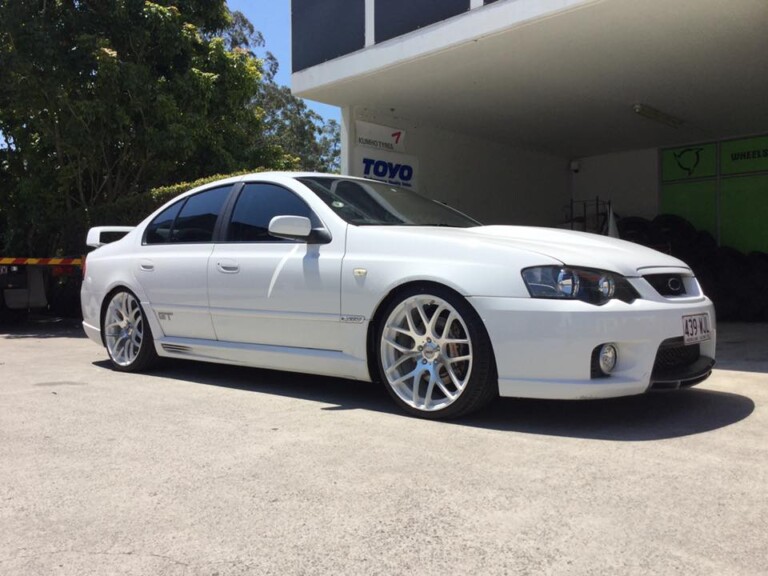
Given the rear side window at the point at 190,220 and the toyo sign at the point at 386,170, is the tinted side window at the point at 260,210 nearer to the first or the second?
the rear side window at the point at 190,220

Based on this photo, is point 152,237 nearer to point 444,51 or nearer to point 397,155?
point 444,51

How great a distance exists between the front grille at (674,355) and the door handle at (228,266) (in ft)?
9.08

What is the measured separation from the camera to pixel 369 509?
260cm

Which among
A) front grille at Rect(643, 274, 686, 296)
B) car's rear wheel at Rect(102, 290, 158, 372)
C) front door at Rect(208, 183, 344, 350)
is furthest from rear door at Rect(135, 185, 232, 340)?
front grille at Rect(643, 274, 686, 296)

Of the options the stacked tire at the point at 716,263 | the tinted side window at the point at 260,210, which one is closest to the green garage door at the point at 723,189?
the stacked tire at the point at 716,263

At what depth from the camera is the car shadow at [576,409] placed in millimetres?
3633

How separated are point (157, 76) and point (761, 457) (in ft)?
38.9

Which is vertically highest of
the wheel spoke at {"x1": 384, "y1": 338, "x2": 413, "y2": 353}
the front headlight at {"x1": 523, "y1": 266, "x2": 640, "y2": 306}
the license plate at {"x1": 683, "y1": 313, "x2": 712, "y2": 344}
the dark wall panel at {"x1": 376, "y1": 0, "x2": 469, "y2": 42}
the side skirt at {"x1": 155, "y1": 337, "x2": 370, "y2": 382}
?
the dark wall panel at {"x1": 376, "y1": 0, "x2": 469, "y2": 42}

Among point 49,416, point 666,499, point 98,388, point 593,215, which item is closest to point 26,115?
point 98,388

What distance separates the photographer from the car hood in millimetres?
3654

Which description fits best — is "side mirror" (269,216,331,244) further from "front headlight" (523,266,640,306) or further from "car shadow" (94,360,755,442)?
"front headlight" (523,266,640,306)

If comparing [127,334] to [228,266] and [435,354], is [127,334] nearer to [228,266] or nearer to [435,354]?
[228,266]

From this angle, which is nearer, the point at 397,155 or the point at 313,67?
the point at 313,67

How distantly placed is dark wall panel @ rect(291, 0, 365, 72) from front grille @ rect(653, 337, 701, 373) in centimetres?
618
